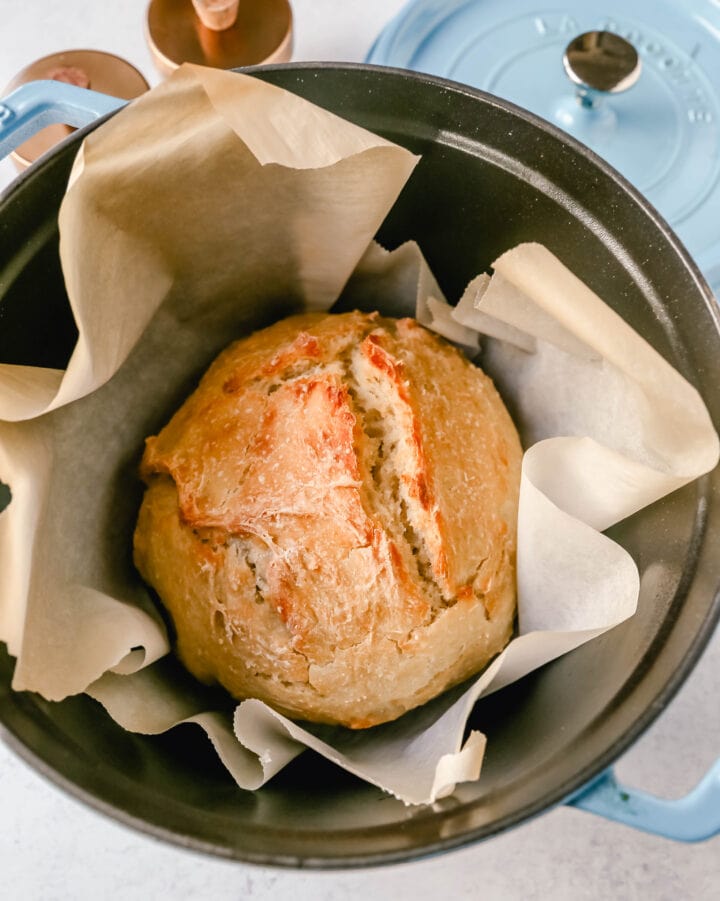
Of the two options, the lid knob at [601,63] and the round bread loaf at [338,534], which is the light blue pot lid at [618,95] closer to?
the lid knob at [601,63]

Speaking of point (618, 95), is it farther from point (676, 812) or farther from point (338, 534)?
point (676, 812)

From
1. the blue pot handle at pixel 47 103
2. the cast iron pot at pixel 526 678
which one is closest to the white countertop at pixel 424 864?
the cast iron pot at pixel 526 678

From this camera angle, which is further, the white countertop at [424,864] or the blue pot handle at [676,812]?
the white countertop at [424,864]

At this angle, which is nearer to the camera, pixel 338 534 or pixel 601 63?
pixel 338 534

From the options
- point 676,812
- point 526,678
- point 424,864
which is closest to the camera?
point 676,812

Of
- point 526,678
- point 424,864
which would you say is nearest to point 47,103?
point 526,678

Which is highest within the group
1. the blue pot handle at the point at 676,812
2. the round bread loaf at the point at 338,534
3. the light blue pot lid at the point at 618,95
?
the light blue pot lid at the point at 618,95

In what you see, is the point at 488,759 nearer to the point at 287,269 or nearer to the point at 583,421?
the point at 583,421
